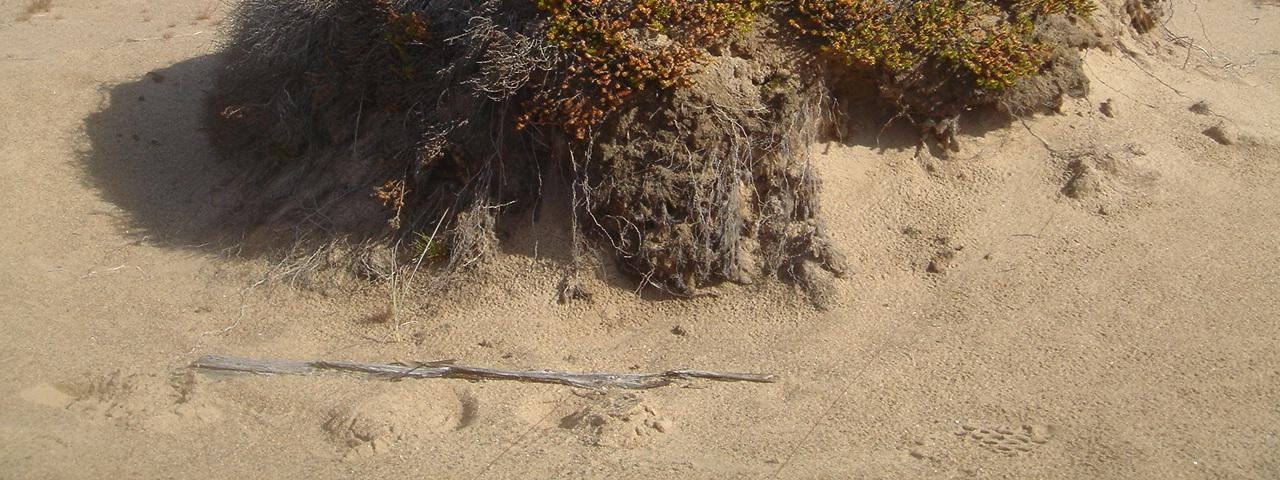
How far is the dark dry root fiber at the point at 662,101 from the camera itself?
19.3ft

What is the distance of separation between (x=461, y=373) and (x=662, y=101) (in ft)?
6.78

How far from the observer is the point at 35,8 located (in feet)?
42.3

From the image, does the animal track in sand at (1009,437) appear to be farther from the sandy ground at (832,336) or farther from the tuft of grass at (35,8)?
the tuft of grass at (35,8)

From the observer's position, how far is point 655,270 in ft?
20.1

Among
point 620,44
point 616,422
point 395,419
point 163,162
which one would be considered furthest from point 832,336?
point 163,162

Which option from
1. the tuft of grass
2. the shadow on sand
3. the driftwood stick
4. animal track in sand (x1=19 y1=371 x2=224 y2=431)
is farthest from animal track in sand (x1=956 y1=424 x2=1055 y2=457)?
the tuft of grass

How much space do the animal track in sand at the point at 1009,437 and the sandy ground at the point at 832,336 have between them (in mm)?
22

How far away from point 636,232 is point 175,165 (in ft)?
16.7

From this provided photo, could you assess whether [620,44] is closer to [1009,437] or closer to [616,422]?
[616,422]

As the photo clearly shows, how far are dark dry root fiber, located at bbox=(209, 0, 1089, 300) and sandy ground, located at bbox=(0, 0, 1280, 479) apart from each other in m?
0.34

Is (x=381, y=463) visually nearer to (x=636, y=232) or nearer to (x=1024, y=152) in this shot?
(x=636, y=232)

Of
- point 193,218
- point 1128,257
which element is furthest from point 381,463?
point 1128,257

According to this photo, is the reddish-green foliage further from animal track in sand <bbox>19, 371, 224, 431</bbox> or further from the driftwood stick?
animal track in sand <bbox>19, 371, 224, 431</bbox>

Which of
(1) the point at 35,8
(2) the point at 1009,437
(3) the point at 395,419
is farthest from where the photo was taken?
(1) the point at 35,8
